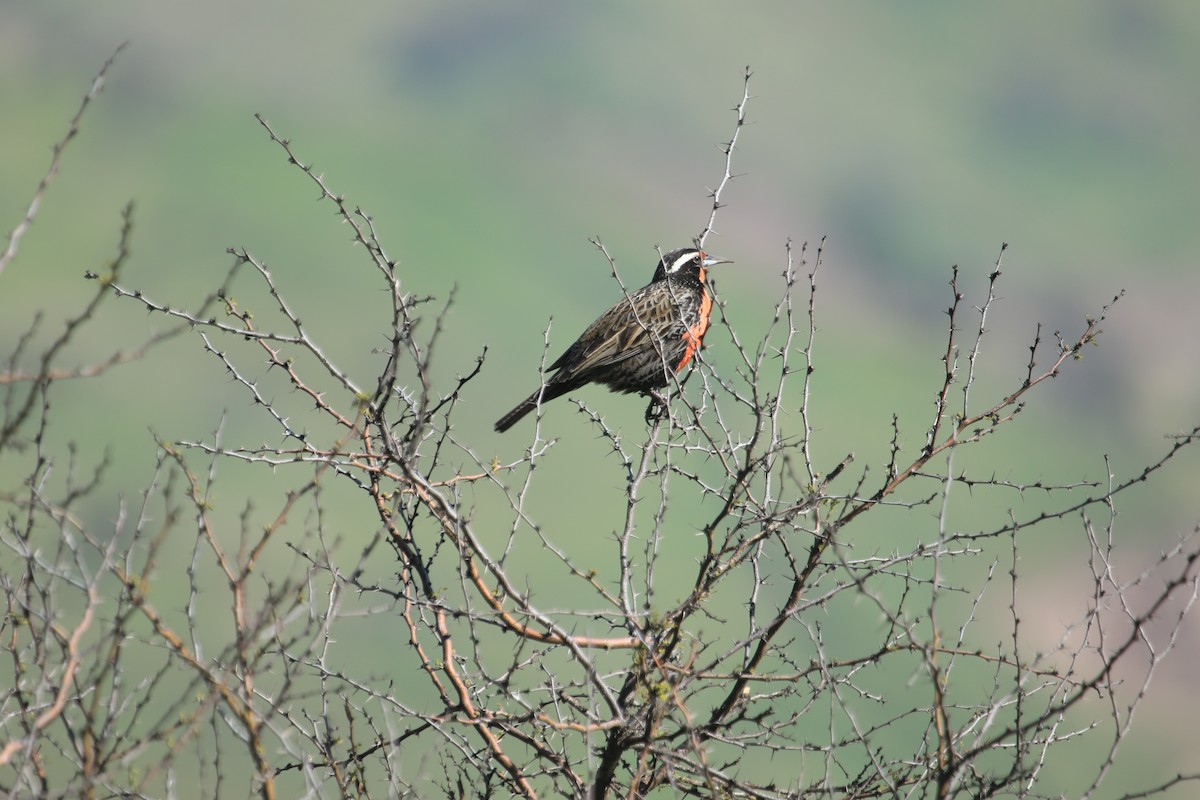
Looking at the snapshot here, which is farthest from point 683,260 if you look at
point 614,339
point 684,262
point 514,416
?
point 514,416

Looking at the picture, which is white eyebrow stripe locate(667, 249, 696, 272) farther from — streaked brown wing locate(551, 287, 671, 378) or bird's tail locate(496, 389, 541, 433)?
bird's tail locate(496, 389, 541, 433)

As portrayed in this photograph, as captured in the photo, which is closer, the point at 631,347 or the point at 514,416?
the point at 514,416

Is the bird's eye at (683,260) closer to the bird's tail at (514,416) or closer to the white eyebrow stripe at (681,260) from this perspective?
the white eyebrow stripe at (681,260)

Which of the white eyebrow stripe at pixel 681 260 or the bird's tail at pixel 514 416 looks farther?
the white eyebrow stripe at pixel 681 260

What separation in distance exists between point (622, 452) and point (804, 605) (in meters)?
1.62

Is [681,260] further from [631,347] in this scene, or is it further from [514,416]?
[514,416]

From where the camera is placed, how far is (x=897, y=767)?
5621 millimetres

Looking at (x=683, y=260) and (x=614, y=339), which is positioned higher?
(x=683, y=260)

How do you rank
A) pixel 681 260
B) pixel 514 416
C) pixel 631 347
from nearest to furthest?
1. pixel 514 416
2. pixel 631 347
3. pixel 681 260

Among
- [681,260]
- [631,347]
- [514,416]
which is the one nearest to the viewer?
[514,416]

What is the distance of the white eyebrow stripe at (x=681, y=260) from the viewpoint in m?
9.70

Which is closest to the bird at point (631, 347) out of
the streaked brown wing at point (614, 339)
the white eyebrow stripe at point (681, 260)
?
the streaked brown wing at point (614, 339)

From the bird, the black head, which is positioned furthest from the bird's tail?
the black head

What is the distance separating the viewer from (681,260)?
32.1ft
